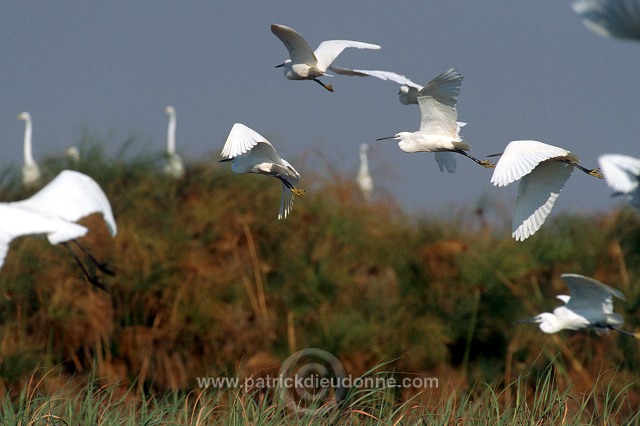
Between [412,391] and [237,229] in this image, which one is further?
[237,229]

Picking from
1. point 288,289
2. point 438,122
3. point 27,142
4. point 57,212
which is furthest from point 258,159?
point 27,142

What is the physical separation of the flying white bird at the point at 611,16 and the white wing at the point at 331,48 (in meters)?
1.71

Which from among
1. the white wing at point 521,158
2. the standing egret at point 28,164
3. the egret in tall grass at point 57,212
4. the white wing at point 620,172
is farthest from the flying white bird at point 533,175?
the standing egret at point 28,164

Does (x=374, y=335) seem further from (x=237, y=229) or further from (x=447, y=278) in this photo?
(x=237, y=229)

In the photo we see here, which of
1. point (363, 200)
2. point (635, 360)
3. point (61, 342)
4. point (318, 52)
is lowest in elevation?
point (61, 342)

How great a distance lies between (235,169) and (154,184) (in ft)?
29.2

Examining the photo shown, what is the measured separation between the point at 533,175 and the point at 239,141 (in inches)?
65.5

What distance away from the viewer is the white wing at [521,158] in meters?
4.81

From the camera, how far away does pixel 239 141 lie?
4965 millimetres

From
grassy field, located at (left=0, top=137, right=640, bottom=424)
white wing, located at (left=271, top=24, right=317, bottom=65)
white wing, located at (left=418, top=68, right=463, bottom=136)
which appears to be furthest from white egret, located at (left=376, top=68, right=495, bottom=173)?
grassy field, located at (left=0, top=137, right=640, bottom=424)

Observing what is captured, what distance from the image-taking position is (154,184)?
14.2 meters

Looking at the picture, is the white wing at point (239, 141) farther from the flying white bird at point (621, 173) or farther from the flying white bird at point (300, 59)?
the flying white bird at point (621, 173)

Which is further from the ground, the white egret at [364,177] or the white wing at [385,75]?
the white wing at [385,75]

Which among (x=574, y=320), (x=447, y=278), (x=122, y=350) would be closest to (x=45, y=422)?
(x=574, y=320)
